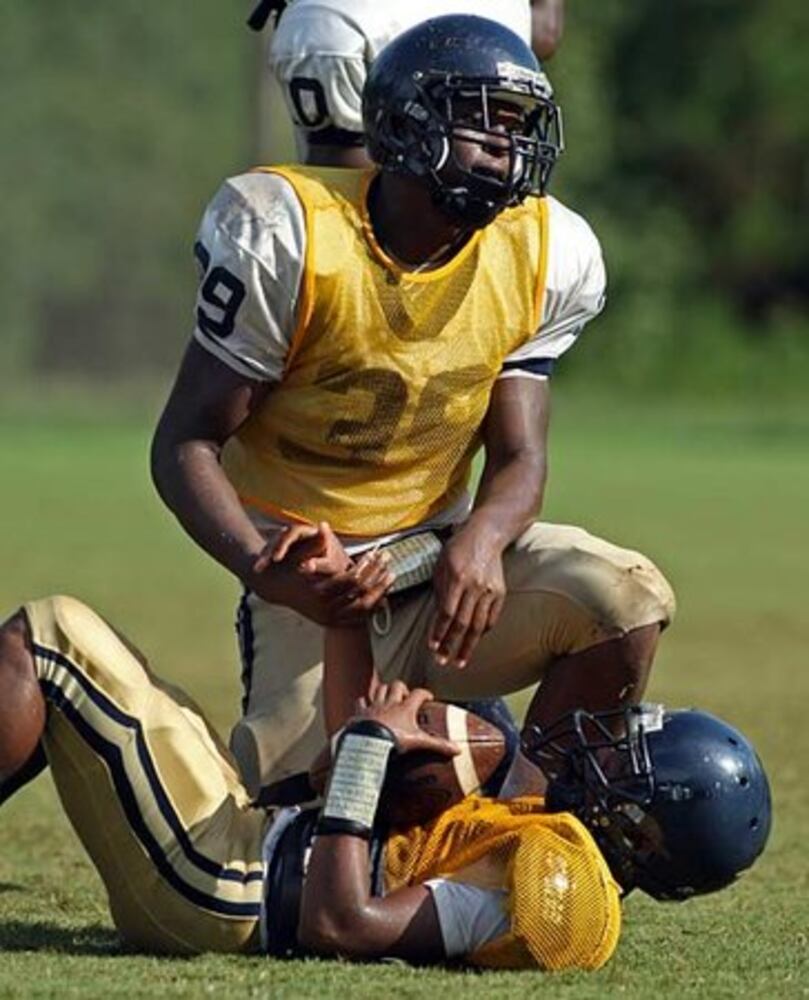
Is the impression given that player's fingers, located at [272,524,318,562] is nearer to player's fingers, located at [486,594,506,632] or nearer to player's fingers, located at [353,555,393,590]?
player's fingers, located at [353,555,393,590]

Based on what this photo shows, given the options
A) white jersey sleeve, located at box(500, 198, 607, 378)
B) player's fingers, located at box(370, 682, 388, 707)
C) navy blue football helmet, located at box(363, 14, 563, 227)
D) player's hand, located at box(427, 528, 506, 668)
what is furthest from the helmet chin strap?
player's fingers, located at box(370, 682, 388, 707)

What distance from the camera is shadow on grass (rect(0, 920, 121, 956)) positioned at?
16.6ft

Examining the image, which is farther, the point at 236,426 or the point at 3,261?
the point at 3,261

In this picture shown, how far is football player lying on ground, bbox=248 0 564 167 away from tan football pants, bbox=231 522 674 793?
1.08 meters

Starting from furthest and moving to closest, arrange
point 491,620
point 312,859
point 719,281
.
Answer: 1. point 719,281
2. point 491,620
3. point 312,859

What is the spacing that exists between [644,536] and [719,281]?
27943 millimetres

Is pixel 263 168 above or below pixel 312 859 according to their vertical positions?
above

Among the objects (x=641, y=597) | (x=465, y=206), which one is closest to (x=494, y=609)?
(x=641, y=597)

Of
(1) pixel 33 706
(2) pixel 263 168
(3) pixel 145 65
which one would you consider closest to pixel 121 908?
(1) pixel 33 706

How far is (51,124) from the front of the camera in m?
35.9

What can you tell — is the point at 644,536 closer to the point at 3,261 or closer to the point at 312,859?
the point at 312,859

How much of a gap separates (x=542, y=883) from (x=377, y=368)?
119 centimetres

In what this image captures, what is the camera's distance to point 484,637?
218 inches

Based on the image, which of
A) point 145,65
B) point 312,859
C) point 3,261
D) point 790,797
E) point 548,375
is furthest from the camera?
point 145,65
